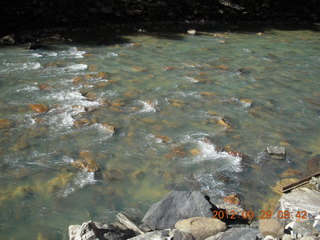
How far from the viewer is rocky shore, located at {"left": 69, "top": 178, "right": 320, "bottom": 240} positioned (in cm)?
381

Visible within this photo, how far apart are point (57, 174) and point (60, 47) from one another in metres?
7.08

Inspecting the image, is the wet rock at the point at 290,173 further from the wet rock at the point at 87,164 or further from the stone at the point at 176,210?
the wet rock at the point at 87,164

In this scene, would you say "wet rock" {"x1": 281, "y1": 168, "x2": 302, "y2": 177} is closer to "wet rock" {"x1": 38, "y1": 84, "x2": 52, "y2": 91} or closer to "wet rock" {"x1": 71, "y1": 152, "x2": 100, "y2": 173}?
"wet rock" {"x1": 71, "y1": 152, "x2": 100, "y2": 173}

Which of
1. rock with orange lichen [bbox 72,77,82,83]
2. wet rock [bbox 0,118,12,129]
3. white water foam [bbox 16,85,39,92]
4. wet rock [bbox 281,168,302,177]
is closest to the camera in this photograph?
wet rock [bbox 281,168,302,177]

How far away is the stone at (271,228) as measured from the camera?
3895 mm

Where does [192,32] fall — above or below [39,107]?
above

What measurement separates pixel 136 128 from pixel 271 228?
3.31 metres

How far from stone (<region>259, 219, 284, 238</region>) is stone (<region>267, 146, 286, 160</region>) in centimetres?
202

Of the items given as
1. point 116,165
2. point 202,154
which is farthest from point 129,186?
point 202,154

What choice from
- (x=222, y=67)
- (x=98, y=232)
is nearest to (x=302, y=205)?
(x=98, y=232)

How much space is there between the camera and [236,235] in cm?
376

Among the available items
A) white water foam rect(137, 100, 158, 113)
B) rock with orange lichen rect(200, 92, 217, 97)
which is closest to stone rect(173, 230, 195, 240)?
white water foam rect(137, 100, 158, 113)

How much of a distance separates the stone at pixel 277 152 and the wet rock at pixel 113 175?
2411 millimetres

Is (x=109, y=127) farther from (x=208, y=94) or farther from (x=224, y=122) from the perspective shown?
(x=208, y=94)
